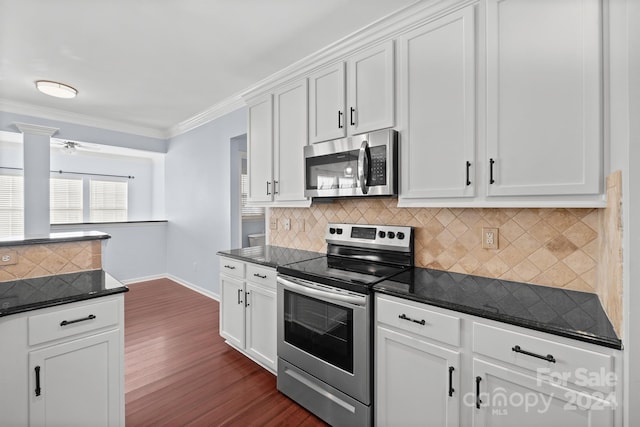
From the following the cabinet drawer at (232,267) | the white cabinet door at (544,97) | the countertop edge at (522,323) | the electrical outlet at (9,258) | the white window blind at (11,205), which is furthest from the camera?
the white window blind at (11,205)

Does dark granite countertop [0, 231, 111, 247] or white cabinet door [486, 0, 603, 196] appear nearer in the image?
white cabinet door [486, 0, 603, 196]

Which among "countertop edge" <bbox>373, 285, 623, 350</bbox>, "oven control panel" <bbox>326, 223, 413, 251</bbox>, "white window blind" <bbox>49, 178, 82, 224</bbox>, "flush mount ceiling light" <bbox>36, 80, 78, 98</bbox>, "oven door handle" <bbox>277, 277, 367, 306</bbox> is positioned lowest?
"oven door handle" <bbox>277, 277, 367, 306</bbox>

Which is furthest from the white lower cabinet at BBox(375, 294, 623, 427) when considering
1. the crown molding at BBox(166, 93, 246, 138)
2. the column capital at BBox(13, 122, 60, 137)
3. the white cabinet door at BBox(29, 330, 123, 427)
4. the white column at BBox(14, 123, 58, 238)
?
the column capital at BBox(13, 122, 60, 137)

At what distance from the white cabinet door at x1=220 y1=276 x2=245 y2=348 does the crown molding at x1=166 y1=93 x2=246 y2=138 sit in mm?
2112

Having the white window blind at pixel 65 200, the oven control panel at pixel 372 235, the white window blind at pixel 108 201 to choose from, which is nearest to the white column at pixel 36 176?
the white window blind at pixel 65 200

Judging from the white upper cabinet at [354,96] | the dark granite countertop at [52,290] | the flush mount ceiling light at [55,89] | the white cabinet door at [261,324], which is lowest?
the white cabinet door at [261,324]

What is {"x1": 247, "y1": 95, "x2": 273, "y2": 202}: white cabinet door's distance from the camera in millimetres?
2727

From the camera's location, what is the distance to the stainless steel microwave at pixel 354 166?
187cm

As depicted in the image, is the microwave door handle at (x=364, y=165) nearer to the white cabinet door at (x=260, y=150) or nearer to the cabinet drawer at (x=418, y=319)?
the cabinet drawer at (x=418, y=319)

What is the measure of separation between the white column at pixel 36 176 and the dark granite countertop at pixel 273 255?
10.2 feet

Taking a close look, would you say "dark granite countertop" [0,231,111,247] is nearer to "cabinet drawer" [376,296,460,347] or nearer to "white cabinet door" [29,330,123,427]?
"white cabinet door" [29,330,123,427]

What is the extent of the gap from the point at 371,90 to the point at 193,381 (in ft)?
8.26

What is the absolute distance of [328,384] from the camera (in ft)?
6.09

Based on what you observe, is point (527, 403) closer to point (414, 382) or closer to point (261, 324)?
point (414, 382)
